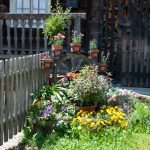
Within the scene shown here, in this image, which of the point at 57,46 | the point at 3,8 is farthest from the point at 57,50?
the point at 3,8

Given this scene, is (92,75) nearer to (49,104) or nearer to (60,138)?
(49,104)

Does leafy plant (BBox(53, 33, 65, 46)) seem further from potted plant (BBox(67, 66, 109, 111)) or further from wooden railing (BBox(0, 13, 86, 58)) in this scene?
wooden railing (BBox(0, 13, 86, 58))

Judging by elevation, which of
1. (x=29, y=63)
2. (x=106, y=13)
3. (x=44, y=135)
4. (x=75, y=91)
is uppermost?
(x=106, y=13)

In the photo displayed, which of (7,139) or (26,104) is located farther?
(26,104)

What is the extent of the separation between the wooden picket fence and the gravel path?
0.17 metres

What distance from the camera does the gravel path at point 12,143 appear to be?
25.7ft

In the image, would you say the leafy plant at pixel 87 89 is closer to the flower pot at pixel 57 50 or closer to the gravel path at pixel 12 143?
the flower pot at pixel 57 50

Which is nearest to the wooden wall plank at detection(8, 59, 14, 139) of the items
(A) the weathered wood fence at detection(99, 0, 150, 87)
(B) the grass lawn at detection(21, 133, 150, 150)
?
(B) the grass lawn at detection(21, 133, 150, 150)

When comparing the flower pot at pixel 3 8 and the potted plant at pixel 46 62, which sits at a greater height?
the flower pot at pixel 3 8

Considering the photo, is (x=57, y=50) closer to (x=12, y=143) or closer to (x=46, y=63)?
(x=46, y=63)

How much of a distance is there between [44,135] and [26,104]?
0.74 m

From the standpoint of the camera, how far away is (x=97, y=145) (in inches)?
293

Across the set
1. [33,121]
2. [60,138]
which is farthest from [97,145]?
[33,121]

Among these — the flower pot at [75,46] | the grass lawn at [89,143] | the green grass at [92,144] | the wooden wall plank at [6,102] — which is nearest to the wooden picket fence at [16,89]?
the wooden wall plank at [6,102]
